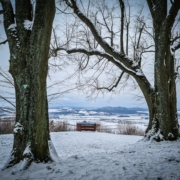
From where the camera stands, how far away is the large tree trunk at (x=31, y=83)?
324 centimetres

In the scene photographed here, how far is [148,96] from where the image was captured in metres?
6.59

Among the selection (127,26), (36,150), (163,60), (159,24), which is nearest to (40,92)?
(36,150)

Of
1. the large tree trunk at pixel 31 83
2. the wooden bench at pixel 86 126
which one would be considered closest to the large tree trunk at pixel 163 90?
the large tree trunk at pixel 31 83

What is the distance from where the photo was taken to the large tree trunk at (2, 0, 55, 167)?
324 centimetres

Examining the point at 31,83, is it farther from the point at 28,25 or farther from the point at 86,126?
the point at 86,126

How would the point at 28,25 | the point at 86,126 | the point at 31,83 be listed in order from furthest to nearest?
the point at 86,126 < the point at 28,25 < the point at 31,83

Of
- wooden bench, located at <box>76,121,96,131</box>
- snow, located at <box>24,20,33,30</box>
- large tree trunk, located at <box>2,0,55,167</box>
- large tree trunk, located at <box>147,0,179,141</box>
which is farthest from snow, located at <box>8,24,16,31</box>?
wooden bench, located at <box>76,121,96,131</box>

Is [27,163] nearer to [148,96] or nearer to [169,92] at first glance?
Answer: [148,96]

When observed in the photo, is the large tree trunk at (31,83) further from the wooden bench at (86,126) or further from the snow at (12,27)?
the wooden bench at (86,126)

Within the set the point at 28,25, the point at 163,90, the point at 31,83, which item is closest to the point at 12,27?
the point at 28,25

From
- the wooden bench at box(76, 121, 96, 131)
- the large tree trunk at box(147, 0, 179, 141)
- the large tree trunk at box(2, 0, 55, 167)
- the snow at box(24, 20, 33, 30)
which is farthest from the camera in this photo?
the wooden bench at box(76, 121, 96, 131)

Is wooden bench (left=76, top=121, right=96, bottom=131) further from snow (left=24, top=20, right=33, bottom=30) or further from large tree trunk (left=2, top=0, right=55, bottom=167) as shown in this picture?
snow (left=24, top=20, right=33, bottom=30)

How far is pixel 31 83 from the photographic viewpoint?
3318 mm

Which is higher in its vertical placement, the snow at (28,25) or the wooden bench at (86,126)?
the snow at (28,25)
